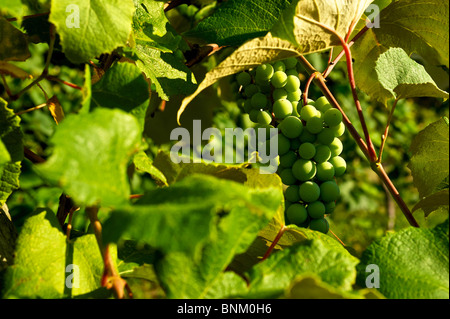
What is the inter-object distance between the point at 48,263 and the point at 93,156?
0.71 feet

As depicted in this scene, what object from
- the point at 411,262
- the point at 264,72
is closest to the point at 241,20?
the point at 264,72

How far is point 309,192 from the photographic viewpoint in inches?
29.6

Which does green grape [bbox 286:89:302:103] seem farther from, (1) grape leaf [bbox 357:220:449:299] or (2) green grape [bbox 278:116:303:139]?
(1) grape leaf [bbox 357:220:449:299]

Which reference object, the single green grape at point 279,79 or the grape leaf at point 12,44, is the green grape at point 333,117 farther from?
the grape leaf at point 12,44

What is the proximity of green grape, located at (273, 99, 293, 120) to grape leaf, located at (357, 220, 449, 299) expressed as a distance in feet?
1.03

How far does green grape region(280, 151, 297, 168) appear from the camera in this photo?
0.79m

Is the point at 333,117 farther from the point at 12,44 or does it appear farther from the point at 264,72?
the point at 12,44

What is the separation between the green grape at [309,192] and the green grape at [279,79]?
18cm

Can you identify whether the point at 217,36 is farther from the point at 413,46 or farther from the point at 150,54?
the point at 413,46

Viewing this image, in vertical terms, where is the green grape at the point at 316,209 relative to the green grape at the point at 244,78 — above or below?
below

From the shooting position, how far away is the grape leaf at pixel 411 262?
1.65 feet

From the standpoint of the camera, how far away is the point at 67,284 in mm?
550

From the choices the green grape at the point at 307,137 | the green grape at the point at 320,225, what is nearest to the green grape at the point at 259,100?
the green grape at the point at 307,137
